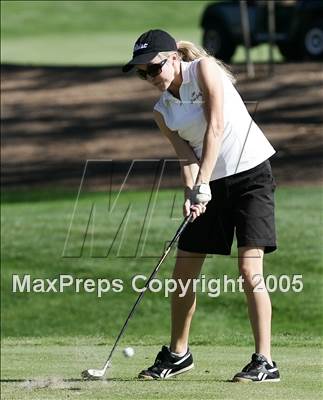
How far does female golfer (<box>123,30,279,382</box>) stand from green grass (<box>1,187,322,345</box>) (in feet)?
14.1

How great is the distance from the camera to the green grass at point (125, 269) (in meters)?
12.6

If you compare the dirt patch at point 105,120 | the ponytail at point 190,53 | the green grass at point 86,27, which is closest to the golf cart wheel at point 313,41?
the dirt patch at point 105,120

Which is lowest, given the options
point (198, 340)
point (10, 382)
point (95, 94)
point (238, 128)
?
point (95, 94)

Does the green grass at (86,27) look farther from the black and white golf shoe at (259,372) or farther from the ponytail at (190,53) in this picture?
the black and white golf shoe at (259,372)

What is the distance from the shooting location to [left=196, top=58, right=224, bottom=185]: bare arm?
21.1 ft

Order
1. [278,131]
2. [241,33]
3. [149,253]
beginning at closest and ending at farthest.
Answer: [149,253] → [278,131] → [241,33]

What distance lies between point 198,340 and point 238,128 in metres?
3.32

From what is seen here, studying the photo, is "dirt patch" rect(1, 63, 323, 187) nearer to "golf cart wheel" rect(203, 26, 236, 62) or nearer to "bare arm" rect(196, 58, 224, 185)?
"golf cart wheel" rect(203, 26, 236, 62)

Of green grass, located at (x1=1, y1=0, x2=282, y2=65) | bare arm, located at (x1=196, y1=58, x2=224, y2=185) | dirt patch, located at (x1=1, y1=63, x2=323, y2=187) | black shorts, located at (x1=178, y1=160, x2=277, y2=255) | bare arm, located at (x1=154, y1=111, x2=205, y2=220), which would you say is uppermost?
bare arm, located at (x1=196, y1=58, x2=224, y2=185)

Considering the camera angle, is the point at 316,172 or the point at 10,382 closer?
the point at 10,382

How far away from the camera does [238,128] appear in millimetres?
6637

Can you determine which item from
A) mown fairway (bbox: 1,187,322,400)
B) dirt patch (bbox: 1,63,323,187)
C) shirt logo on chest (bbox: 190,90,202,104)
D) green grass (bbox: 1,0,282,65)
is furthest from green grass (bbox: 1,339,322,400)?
green grass (bbox: 1,0,282,65)

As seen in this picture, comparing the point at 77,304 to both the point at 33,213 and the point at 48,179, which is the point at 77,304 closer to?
the point at 33,213

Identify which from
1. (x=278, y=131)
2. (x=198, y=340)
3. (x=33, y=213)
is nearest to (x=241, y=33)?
(x=278, y=131)
